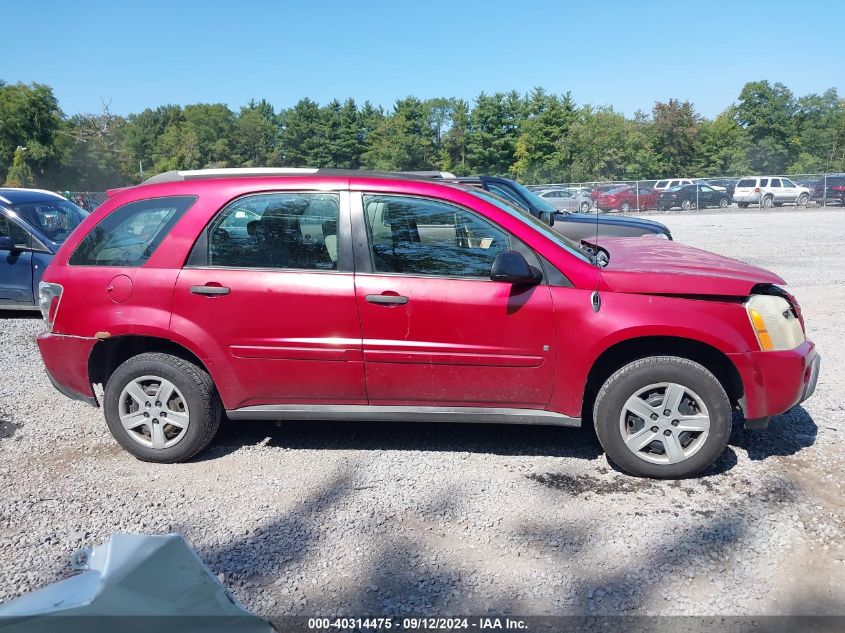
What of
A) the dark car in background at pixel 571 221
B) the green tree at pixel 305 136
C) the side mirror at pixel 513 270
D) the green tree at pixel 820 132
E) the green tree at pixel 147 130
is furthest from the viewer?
the green tree at pixel 147 130

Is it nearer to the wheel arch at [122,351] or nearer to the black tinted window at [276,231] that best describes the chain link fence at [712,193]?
the black tinted window at [276,231]

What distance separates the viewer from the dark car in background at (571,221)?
381 inches

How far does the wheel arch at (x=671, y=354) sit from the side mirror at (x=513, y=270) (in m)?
0.62

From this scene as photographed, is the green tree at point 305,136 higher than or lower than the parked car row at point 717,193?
higher

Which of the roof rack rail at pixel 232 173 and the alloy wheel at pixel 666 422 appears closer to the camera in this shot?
the alloy wheel at pixel 666 422

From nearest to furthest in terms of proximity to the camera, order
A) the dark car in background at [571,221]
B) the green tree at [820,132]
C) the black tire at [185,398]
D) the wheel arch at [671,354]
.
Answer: the wheel arch at [671,354]
the black tire at [185,398]
the dark car in background at [571,221]
the green tree at [820,132]

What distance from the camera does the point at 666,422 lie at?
4043 millimetres

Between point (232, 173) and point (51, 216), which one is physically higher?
point (232, 173)

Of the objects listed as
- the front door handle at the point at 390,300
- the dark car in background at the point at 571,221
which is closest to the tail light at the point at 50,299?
the front door handle at the point at 390,300

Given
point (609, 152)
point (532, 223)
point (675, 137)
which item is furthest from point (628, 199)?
point (532, 223)

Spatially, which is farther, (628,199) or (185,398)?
(628,199)

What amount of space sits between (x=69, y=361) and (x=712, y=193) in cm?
3700

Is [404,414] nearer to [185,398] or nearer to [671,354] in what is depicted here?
[185,398]

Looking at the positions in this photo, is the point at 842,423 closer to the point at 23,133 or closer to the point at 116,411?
the point at 116,411
